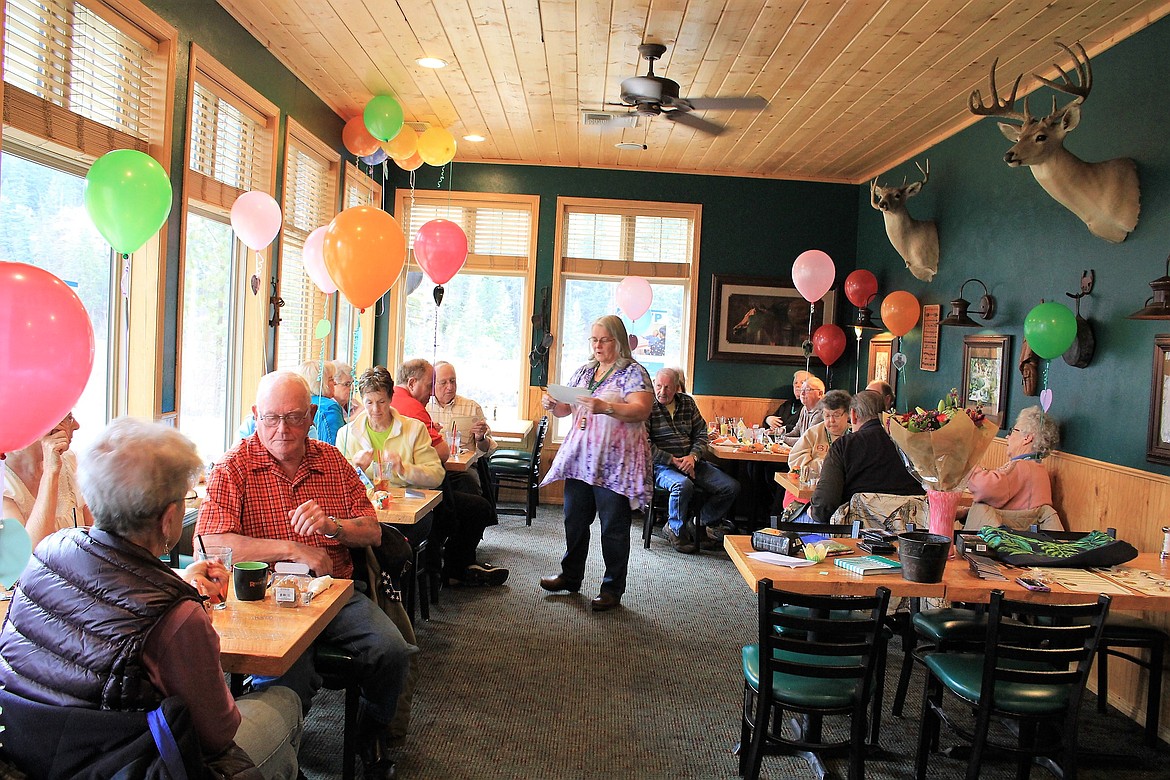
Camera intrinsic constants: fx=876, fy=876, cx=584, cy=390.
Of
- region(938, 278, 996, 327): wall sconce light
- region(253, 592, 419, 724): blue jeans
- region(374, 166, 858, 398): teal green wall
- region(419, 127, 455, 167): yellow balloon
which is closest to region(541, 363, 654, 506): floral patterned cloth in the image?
region(253, 592, 419, 724): blue jeans

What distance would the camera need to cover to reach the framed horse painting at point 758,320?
27.8 feet

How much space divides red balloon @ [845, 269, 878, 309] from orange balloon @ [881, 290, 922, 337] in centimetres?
87

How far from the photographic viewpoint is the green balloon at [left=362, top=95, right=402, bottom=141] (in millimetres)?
5754

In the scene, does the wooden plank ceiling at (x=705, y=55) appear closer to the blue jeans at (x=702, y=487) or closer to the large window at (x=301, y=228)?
the large window at (x=301, y=228)

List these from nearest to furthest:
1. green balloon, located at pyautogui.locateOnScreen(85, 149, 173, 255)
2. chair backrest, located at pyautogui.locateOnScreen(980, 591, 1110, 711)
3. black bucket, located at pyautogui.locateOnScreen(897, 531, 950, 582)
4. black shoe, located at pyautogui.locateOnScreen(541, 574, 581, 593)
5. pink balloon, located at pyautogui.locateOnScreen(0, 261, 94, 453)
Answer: pink balloon, located at pyautogui.locateOnScreen(0, 261, 94, 453) < chair backrest, located at pyautogui.locateOnScreen(980, 591, 1110, 711) < black bucket, located at pyautogui.locateOnScreen(897, 531, 950, 582) < green balloon, located at pyautogui.locateOnScreen(85, 149, 173, 255) < black shoe, located at pyautogui.locateOnScreen(541, 574, 581, 593)

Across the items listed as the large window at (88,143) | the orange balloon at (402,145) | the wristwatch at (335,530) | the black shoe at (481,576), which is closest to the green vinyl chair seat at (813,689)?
the wristwatch at (335,530)

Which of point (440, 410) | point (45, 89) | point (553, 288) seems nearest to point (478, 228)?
point (553, 288)

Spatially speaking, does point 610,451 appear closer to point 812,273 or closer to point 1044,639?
point 1044,639

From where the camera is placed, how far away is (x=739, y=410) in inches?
334

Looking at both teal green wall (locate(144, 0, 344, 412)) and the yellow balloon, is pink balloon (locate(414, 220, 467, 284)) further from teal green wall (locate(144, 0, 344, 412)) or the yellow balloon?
teal green wall (locate(144, 0, 344, 412))

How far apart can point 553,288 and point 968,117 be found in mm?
3941

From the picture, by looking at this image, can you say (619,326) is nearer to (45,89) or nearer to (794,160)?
(45,89)

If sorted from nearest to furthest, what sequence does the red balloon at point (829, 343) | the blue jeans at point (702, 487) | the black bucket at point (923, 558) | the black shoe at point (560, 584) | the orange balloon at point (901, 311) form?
1. the black bucket at point (923, 558)
2. the black shoe at point (560, 584)
3. the blue jeans at point (702, 487)
4. the orange balloon at point (901, 311)
5. the red balloon at point (829, 343)

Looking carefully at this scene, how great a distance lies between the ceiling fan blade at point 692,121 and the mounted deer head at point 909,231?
5.20 feet
